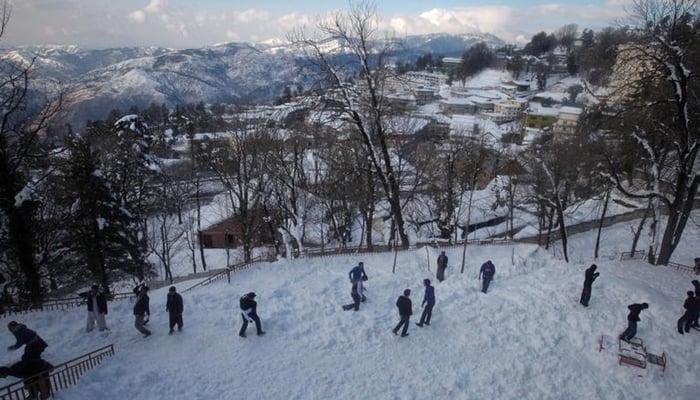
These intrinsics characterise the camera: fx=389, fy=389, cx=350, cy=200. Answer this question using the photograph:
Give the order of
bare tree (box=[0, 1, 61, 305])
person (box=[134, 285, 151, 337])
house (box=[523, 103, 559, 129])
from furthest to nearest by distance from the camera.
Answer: house (box=[523, 103, 559, 129]) < bare tree (box=[0, 1, 61, 305]) < person (box=[134, 285, 151, 337])

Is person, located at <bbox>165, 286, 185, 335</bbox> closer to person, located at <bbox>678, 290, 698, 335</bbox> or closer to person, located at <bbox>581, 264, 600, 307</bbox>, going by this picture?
person, located at <bbox>581, 264, 600, 307</bbox>

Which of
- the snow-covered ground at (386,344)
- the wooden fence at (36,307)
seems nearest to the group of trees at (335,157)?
the wooden fence at (36,307)

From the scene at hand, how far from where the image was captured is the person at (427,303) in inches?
430

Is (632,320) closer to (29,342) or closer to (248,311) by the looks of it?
(248,311)

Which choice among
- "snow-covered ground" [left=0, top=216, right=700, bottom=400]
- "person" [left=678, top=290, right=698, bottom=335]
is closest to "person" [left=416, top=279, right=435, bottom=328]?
"snow-covered ground" [left=0, top=216, right=700, bottom=400]

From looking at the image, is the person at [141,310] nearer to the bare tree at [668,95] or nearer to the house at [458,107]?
the bare tree at [668,95]

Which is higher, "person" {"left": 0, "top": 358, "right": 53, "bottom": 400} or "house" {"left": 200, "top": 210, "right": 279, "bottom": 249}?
"person" {"left": 0, "top": 358, "right": 53, "bottom": 400}

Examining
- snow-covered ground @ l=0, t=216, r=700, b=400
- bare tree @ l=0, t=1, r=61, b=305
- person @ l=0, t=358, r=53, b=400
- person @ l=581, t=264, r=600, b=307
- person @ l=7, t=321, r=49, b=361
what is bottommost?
snow-covered ground @ l=0, t=216, r=700, b=400

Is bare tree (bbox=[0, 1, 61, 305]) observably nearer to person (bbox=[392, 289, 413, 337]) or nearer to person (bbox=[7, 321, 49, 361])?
person (bbox=[7, 321, 49, 361])

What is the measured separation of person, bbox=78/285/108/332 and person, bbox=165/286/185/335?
5.52ft

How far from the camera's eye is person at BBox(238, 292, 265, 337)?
32.9ft

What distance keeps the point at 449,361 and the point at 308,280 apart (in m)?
5.84

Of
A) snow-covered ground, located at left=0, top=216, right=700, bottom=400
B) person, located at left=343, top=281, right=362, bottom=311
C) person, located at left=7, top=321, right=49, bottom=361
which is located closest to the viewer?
person, located at left=7, top=321, right=49, bottom=361

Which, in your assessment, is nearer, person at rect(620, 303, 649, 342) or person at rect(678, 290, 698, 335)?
person at rect(620, 303, 649, 342)
